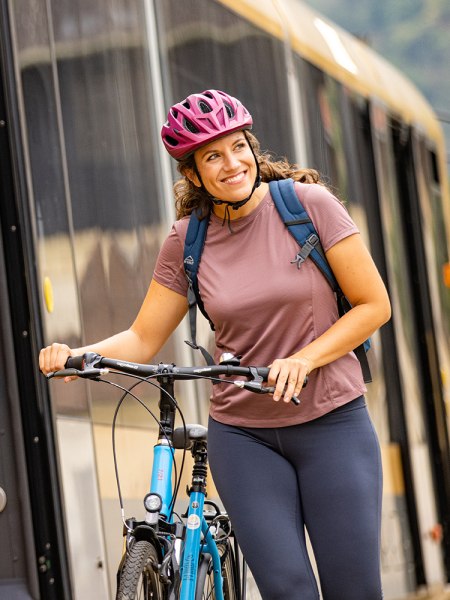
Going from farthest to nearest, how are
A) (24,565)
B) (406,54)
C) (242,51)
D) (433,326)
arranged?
(406,54)
(433,326)
(242,51)
(24,565)

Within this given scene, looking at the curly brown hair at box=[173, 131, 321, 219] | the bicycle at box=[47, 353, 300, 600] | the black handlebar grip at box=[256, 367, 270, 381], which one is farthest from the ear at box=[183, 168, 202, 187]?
the black handlebar grip at box=[256, 367, 270, 381]

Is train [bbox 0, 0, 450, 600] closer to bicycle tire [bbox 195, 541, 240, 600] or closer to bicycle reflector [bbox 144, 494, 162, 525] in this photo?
bicycle tire [bbox 195, 541, 240, 600]

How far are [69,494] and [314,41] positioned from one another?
3501 millimetres

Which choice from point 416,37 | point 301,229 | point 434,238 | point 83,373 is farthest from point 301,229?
point 416,37

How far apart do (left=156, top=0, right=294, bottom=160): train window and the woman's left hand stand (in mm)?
1880

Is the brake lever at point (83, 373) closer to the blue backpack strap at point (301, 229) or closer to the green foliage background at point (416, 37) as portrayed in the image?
the blue backpack strap at point (301, 229)

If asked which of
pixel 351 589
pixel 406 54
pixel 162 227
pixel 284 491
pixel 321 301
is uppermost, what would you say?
pixel 406 54

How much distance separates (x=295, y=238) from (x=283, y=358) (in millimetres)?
290

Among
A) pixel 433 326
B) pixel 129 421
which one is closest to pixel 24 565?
pixel 129 421

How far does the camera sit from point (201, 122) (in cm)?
364

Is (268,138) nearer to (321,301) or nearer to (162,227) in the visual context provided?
(162,227)

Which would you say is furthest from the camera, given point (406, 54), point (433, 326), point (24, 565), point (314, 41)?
point (406, 54)

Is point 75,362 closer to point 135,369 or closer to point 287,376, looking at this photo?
point 135,369

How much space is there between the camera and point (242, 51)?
A: 5.78 m
